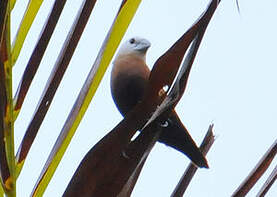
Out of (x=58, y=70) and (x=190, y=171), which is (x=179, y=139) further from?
(x=58, y=70)

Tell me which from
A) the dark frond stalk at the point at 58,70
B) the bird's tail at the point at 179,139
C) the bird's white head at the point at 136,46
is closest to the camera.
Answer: the dark frond stalk at the point at 58,70

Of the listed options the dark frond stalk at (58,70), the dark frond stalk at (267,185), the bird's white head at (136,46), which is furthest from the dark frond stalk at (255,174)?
A: the bird's white head at (136,46)

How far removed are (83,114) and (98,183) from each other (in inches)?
9.1

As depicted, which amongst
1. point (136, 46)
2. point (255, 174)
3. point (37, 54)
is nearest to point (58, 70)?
point (37, 54)

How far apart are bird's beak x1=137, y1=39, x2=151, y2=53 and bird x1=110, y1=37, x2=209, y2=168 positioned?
3 cm

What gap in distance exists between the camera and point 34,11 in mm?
866

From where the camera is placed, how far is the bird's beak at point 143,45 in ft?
5.19

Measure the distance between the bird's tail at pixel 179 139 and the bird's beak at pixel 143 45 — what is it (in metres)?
0.51

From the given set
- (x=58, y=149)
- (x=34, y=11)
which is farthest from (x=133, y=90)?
(x=58, y=149)

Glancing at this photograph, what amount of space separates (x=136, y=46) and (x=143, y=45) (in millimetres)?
27

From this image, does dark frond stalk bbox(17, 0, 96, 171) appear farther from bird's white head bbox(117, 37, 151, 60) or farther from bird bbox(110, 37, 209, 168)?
bird's white head bbox(117, 37, 151, 60)

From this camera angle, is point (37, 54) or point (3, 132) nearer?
point (3, 132)

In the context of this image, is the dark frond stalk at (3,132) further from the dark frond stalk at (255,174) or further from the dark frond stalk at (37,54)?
the dark frond stalk at (255,174)

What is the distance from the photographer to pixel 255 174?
78cm
